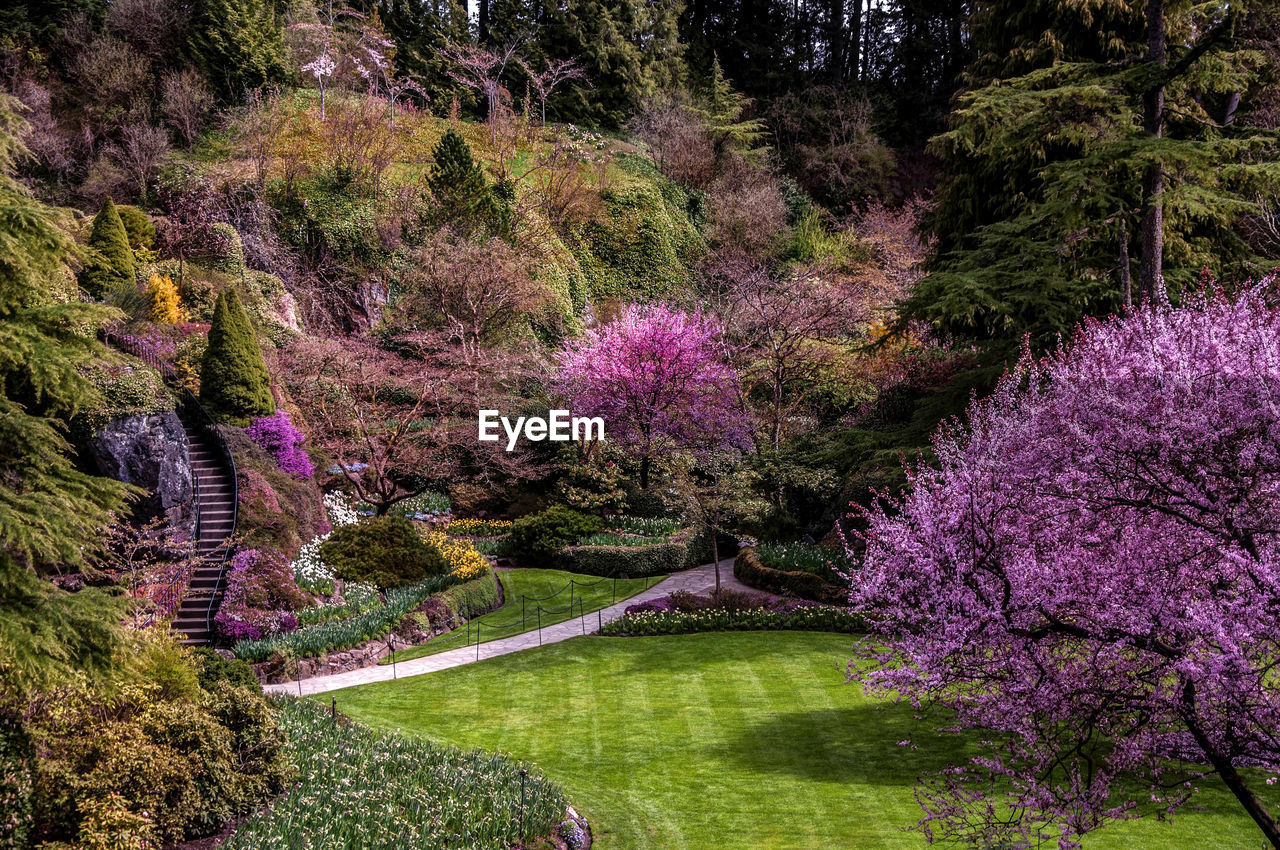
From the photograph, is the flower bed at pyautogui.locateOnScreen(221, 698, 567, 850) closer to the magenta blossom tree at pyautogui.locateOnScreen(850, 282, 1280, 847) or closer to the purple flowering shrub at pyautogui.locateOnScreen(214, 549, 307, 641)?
the magenta blossom tree at pyautogui.locateOnScreen(850, 282, 1280, 847)

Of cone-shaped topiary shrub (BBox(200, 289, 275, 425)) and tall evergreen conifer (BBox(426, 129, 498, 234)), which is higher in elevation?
tall evergreen conifer (BBox(426, 129, 498, 234))

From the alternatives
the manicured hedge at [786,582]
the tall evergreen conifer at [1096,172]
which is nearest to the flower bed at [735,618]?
the manicured hedge at [786,582]

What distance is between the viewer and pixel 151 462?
52.1 feet

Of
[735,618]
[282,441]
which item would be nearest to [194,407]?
[282,441]

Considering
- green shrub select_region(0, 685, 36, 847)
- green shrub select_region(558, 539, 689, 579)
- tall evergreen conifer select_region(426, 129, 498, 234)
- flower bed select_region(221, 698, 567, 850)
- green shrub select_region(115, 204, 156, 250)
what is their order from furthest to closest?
tall evergreen conifer select_region(426, 129, 498, 234), green shrub select_region(115, 204, 156, 250), green shrub select_region(558, 539, 689, 579), flower bed select_region(221, 698, 567, 850), green shrub select_region(0, 685, 36, 847)

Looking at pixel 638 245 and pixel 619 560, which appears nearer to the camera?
pixel 619 560

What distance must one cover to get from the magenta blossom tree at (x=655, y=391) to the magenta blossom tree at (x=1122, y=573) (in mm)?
18163

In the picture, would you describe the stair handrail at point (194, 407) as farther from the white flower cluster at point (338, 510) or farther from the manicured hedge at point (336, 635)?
the white flower cluster at point (338, 510)

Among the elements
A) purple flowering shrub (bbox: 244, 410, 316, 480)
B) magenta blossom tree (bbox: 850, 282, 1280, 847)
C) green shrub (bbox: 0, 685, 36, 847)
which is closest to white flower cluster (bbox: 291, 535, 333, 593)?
purple flowering shrub (bbox: 244, 410, 316, 480)

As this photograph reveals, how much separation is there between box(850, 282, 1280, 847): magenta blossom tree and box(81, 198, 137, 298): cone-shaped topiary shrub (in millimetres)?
21607

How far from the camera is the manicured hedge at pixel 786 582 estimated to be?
17.0 m

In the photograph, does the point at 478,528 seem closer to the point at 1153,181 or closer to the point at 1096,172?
the point at 1096,172

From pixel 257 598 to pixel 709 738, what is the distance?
9.39m

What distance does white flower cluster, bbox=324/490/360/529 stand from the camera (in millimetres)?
22031
